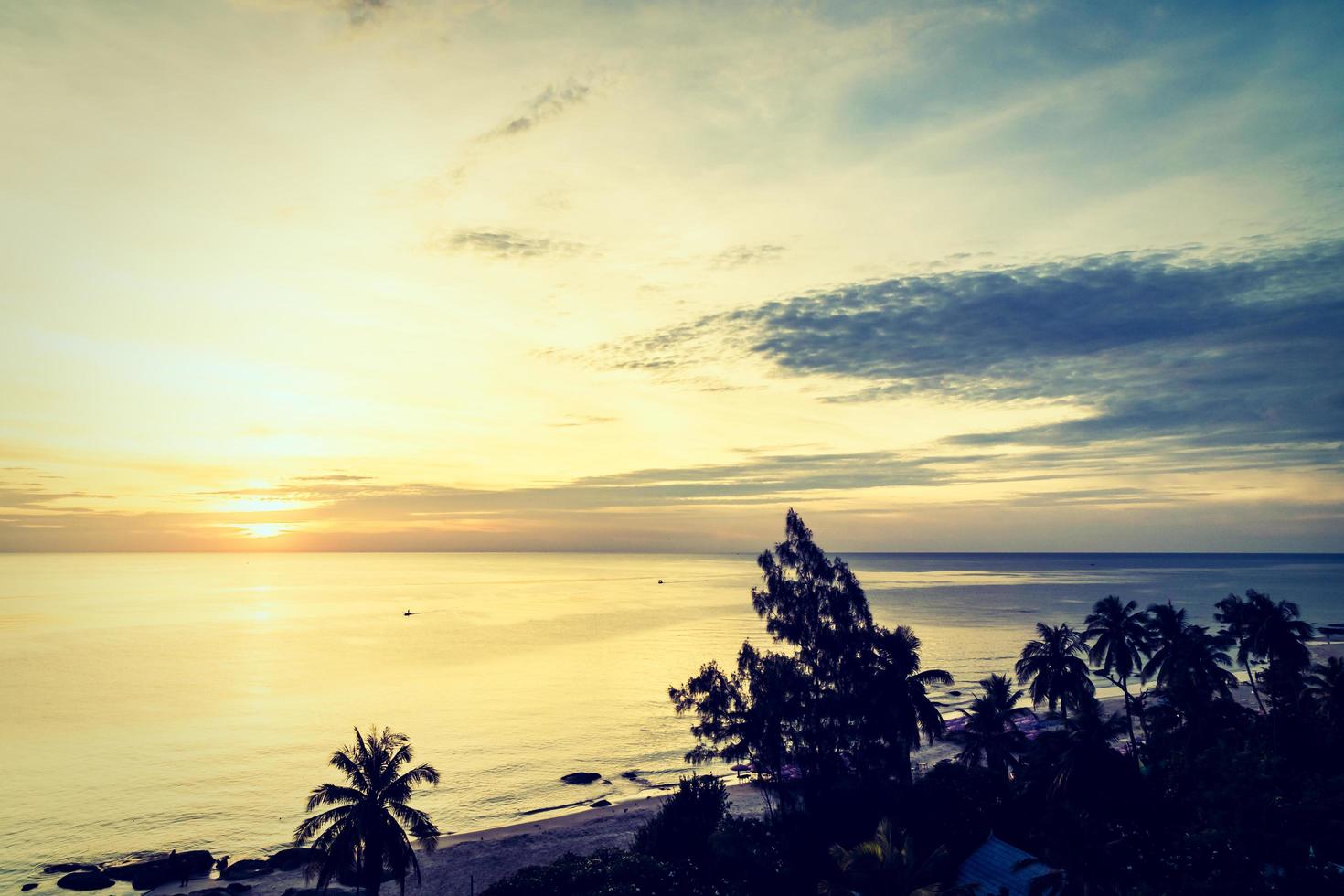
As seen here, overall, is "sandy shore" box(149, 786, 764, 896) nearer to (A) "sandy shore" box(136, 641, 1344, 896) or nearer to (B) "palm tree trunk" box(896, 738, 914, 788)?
(A) "sandy shore" box(136, 641, 1344, 896)

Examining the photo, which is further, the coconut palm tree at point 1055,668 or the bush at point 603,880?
the coconut palm tree at point 1055,668

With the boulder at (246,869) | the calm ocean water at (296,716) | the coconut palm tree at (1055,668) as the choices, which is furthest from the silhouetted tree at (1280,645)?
the boulder at (246,869)

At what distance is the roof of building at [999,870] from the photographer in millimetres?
32750

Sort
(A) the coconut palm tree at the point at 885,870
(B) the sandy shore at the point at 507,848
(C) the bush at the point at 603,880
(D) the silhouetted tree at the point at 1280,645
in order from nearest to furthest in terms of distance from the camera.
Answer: (A) the coconut palm tree at the point at 885,870 → (C) the bush at the point at 603,880 → (B) the sandy shore at the point at 507,848 → (D) the silhouetted tree at the point at 1280,645

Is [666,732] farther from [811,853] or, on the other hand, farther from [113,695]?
[113,695]

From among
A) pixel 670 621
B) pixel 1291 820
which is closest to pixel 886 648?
pixel 1291 820

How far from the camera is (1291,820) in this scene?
28281mm

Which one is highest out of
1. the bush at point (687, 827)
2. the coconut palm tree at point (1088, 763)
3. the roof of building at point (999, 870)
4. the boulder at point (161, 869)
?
the coconut palm tree at point (1088, 763)

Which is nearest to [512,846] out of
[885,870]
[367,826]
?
[367,826]

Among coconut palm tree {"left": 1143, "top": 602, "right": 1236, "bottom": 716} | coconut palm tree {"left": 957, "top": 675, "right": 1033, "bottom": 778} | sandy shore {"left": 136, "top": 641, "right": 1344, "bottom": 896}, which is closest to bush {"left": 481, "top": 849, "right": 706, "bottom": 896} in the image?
sandy shore {"left": 136, "top": 641, "right": 1344, "bottom": 896}

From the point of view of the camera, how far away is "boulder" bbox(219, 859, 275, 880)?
170ft

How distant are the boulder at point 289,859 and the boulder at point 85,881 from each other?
33.6 feet

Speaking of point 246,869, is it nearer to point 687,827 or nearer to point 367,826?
point 367,826

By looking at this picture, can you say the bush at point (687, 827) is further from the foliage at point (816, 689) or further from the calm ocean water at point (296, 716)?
the calm ocean water at point (296, 716)
